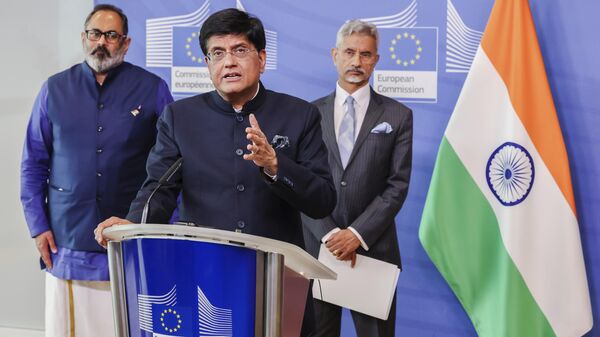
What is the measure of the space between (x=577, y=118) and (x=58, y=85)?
2.50 metres

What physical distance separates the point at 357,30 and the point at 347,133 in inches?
21.1

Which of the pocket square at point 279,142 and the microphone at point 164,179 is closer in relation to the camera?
the microphone at point 164,179

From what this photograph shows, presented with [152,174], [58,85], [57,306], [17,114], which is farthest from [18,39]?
[152,174]

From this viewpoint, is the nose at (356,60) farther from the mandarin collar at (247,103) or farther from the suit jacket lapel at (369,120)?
the mandarin collar at (247,103)

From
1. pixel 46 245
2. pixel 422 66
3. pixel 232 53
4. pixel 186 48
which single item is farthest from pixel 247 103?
pixel 186 48

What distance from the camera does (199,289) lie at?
1.85m

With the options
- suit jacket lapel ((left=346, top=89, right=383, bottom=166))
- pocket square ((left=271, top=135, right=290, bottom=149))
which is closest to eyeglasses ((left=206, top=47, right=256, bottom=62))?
pocket square ((left=271, top=135, right=290, bottom=149))

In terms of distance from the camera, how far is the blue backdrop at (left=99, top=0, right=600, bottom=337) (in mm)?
4027

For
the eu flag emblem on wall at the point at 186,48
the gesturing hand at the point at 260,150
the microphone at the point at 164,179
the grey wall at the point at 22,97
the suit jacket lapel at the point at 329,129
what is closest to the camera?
the gesturing hand at the point at 260,150

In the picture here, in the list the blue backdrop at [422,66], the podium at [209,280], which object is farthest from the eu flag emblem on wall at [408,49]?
the podium at [209,280]

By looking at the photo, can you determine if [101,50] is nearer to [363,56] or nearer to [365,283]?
[363,56]

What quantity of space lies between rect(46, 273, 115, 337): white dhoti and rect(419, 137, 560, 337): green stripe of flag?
1624 mm

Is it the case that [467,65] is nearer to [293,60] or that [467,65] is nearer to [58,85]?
[293,60]

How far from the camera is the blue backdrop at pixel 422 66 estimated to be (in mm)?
4027
